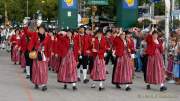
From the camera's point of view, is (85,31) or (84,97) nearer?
(84,97)

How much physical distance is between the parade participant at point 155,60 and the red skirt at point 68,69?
2.01 meters

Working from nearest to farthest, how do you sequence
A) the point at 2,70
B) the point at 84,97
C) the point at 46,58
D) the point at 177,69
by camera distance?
the point at 84,97 → the point at 46,58 → the point at 177,69 → the point at 2,70

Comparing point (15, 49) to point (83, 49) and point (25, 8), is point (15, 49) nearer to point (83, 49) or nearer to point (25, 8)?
point (83, 49)

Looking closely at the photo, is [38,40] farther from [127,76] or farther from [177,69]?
[177,69]

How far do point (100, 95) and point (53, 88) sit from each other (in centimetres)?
187

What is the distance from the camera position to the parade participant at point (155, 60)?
14.2m

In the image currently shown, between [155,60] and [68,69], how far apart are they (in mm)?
2302

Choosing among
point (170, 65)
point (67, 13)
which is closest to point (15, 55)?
point (67, 13)

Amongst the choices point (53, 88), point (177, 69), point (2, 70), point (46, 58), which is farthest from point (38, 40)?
point (2, 70)

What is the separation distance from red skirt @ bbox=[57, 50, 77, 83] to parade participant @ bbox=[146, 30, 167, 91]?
201 centimetres

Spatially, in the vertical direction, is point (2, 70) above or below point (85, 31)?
below

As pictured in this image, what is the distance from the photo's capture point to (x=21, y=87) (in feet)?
48.3

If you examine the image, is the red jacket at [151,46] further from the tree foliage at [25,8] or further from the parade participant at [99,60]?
the tree foliage at [25,8]

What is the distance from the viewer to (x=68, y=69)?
557 inches
